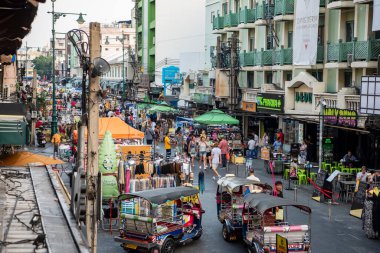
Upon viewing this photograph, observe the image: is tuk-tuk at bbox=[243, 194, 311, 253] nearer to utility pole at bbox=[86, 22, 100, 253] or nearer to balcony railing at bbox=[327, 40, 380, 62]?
utility pole at bbox=[86, 22, 100, 253]

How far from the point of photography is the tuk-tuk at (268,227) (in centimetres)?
1686

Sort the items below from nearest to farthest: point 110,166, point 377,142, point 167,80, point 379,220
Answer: point 379,220 → point 110,166 → point 377,142 → point 167,80

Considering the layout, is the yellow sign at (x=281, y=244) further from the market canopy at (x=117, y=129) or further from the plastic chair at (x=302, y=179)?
the market canopy at (x=117, y=129)

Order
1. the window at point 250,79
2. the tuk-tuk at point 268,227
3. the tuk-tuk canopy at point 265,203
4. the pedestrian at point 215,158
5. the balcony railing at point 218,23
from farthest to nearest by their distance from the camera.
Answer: the balcony railing at point 218,23
the window at point 250,79
the pedestrian at point 215,158
the tuk-tuk canopy at point 265,203
the tuk-tuk at point 268,227

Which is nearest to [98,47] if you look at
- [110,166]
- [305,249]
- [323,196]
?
[305,249]

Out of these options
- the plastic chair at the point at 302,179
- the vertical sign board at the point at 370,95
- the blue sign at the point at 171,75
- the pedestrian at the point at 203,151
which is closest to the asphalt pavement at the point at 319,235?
the plastic chair at the point at 302,179

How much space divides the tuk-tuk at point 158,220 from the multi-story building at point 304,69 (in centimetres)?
775

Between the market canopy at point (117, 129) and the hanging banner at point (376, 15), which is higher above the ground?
the hanging banner at point (376, 15)

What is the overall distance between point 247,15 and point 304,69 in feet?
32.5

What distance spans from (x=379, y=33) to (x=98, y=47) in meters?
20.8

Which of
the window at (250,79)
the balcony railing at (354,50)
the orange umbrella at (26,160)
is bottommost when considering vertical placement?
the orange umbrella at (26,160)

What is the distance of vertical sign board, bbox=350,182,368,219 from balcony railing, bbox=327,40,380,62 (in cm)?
1024

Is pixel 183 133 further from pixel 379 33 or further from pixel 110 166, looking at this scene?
pixel 110 166

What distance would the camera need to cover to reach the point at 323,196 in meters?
26.2
